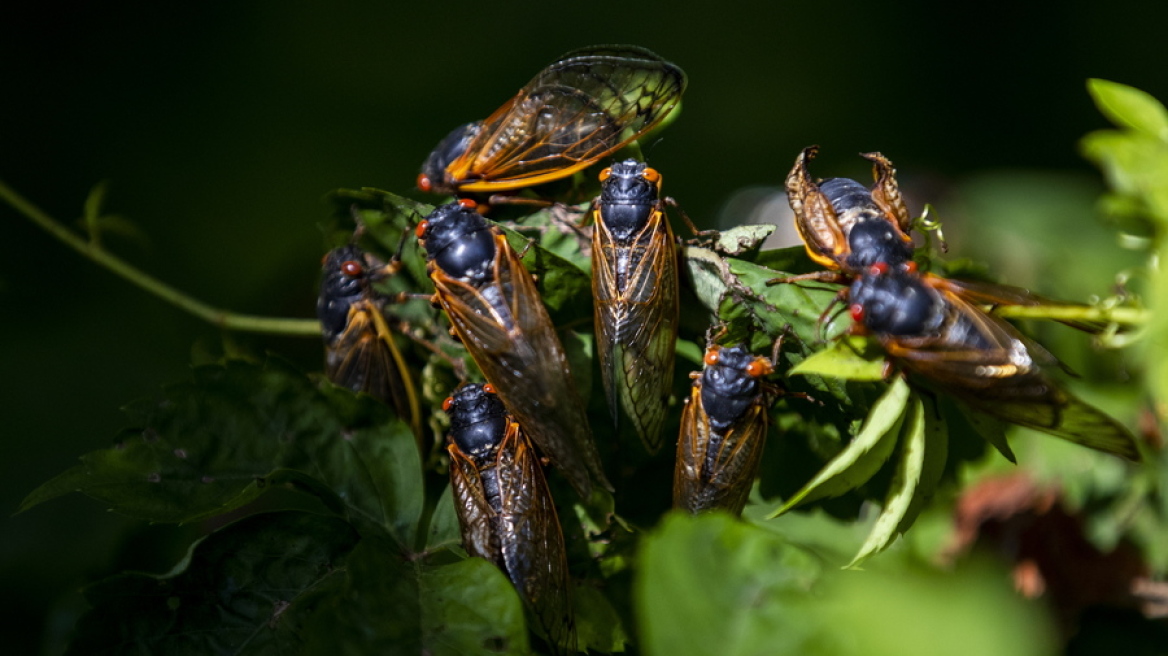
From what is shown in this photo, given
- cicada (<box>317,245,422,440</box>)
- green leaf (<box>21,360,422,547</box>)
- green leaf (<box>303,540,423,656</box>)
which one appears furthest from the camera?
cicada (<box>317,245,422,440</box>)

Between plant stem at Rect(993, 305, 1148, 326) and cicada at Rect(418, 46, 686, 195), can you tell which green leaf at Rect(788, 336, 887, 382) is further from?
cicada at Rect(418, 46, 686, 195)

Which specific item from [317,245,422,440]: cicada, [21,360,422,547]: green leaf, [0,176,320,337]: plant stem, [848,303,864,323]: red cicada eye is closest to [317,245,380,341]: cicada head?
[317,245,422,440]: cicada

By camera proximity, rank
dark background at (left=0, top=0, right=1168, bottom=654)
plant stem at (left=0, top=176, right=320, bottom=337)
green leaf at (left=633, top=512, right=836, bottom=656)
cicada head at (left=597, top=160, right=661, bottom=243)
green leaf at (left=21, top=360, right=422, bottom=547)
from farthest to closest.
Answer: dark background at (left=0, top=0, right=1168, bottom=654) → plant stem at (left=0, top=176, right=320, bottom=337) → cicada head at (left=597, top=160, right=661, bottom=243) → green leaf at (left=21, top=360, right=422, bottom=547) → green leaf at (left=633, top=512, right=836, bottom=656)

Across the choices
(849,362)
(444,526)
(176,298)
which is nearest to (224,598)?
(444,526)

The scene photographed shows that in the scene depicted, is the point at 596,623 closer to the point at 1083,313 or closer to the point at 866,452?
the point at 866,452

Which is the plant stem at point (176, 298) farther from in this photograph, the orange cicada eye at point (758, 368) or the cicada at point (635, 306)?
the orange cicada eye at point (758, 368)

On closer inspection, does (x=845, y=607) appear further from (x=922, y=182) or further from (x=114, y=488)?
(x=922, y=182)
